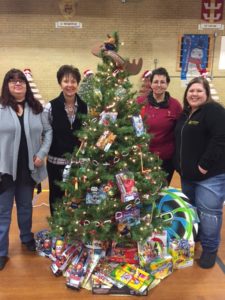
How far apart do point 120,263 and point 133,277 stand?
146mm

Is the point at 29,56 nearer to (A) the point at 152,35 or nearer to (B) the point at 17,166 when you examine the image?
(A) the point at 152,35

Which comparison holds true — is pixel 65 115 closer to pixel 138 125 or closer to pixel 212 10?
pixel 138 125

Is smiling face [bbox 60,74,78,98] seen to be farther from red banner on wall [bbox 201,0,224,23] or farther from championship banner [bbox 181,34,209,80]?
red banner on wall [bbox 201,0,224,23]

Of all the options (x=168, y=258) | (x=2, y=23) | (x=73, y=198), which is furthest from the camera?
(x=2, y=23)

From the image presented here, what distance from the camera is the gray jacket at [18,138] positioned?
7.63ft

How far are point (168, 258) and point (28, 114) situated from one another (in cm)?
154

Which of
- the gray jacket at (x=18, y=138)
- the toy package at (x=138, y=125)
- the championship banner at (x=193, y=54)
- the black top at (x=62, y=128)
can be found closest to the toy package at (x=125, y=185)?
the toy package at (x=138, y=125)

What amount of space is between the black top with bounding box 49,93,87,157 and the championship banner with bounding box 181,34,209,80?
4.53m

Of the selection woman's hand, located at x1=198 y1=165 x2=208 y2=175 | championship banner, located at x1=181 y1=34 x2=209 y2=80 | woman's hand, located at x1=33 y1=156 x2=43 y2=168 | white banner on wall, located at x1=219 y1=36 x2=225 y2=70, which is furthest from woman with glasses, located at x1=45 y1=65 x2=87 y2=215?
white banner on wall, located at x1=219 y1=36 x2=225 y2=70

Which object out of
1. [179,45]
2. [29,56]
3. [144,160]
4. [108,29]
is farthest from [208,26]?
[144,160]

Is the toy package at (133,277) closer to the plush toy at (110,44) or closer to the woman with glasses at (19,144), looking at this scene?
the woman with glasses at (19,144)

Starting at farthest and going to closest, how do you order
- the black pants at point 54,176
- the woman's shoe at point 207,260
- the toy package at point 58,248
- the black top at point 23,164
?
the black pants at point 54,176, the woman's shoe at point 207,260, the toy package at point 58,248, the black top at point 23,164

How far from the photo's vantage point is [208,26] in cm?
650

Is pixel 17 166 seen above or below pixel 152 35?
below
